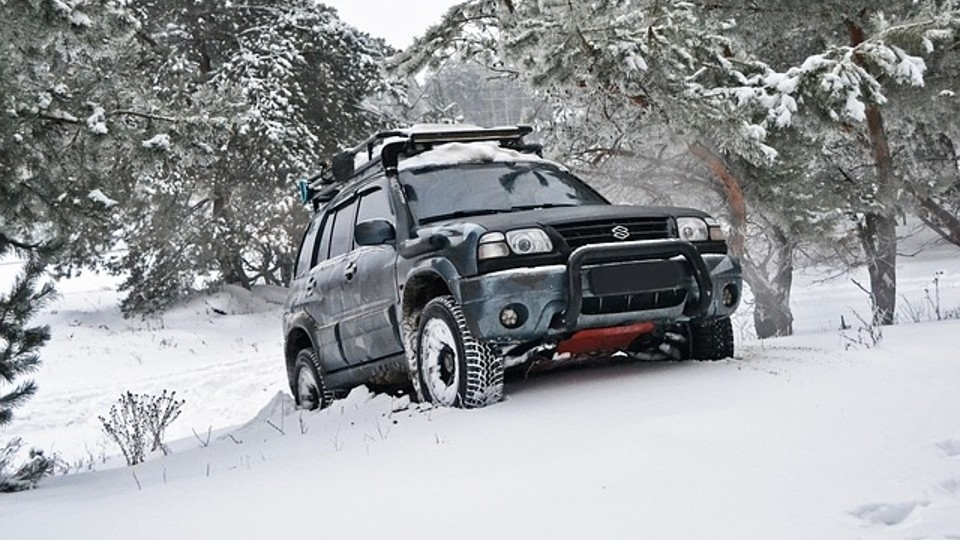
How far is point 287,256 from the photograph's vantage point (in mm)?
24438

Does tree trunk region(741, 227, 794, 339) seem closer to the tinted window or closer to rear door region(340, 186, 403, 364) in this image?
the tinted window

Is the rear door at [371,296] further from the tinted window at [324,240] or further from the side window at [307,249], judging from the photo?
the side window at [307,249]

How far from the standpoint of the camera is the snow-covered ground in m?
2.89

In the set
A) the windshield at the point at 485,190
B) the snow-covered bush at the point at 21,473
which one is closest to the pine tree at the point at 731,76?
the windshield at the point at 485,190

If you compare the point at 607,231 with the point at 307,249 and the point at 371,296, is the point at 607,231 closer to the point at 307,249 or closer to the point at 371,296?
the point at 371,296

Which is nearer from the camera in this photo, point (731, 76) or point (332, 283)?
point (332, 283)

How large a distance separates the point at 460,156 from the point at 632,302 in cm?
202

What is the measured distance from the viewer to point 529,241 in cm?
518

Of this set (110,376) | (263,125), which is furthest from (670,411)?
(263,125)

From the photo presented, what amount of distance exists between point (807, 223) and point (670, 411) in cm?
827

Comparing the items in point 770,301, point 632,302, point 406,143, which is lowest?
point 770,301

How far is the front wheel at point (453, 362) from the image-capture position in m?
5.09

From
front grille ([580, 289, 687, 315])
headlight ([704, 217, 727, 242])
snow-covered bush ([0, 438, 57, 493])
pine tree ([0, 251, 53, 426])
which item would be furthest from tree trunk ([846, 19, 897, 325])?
snow-covered bush ([0, 438, 57, 493])

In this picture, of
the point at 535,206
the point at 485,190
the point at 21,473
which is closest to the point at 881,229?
the point at 535,206
